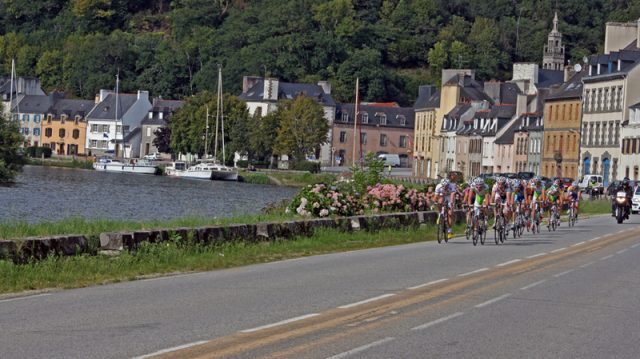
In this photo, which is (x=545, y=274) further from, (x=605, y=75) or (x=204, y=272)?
(x=605, y=75)

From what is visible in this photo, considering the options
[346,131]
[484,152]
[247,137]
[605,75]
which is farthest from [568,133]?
[346,131]

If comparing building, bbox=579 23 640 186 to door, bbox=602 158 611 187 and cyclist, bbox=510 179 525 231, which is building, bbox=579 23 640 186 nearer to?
door, bbox=602 158 611 187

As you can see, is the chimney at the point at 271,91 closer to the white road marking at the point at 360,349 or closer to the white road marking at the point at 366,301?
the white road marking at the point at 366,301

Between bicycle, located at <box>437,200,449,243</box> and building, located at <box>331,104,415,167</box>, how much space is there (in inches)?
5906

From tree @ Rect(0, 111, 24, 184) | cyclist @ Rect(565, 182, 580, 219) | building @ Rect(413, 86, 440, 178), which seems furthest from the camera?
building @ Rect(413, 86, 440, 178)

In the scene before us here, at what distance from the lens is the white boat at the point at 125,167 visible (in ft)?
547

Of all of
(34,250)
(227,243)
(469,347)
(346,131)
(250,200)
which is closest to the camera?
(469,347)

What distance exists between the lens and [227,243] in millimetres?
32406

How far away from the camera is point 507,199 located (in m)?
43.8

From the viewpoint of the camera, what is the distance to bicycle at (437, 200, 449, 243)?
3938cm

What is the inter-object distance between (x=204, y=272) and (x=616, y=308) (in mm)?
8272

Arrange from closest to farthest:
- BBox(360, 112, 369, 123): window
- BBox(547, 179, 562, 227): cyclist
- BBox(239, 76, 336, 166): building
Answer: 1. BBox(547, 179, 562, 227): cyclist
2. BBox(239, 76, 336, 166): building
3. BBox(360, 112, 369, 123): window

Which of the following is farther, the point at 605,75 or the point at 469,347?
the point at 605,75

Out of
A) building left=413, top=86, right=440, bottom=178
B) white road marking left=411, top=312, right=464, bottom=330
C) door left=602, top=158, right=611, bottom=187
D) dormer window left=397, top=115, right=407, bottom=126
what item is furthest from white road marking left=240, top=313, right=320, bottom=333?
dormer window left=397, top=115, right=407, bottom=126
